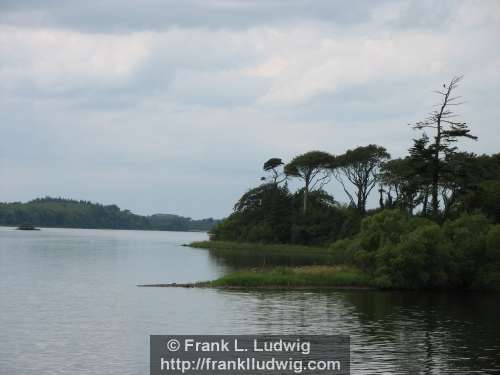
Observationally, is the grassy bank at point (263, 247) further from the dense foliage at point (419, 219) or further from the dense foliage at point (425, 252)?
the dense foliage at point (425, 252)

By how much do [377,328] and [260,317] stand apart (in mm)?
7513

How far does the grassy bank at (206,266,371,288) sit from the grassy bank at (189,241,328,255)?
2147 inches

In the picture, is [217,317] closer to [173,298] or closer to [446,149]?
[173,298]

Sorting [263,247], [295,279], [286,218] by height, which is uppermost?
[286,218]

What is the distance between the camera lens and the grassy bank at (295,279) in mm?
65375

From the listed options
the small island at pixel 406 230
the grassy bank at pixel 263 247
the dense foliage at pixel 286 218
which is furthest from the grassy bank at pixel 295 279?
the dense foliage at pixel 286 218

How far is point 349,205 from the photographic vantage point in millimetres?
134250

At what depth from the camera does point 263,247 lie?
140 m

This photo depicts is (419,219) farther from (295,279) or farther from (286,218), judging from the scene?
(286,218)

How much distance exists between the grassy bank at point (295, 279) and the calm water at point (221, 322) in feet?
11.3

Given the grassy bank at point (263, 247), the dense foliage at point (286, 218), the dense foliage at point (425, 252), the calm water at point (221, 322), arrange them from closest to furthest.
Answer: the calm water at point (221, 322), the dense foliage at point (425, 252), the grassy bank at point (263, 247), the dense foliage at point (286, 218)

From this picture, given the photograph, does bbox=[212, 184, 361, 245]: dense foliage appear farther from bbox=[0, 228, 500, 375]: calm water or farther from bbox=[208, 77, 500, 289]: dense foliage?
bbox=[0, 228, 500, 375]: calm water

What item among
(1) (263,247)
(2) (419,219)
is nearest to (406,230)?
(2) (419,219)

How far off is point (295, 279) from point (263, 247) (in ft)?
241
